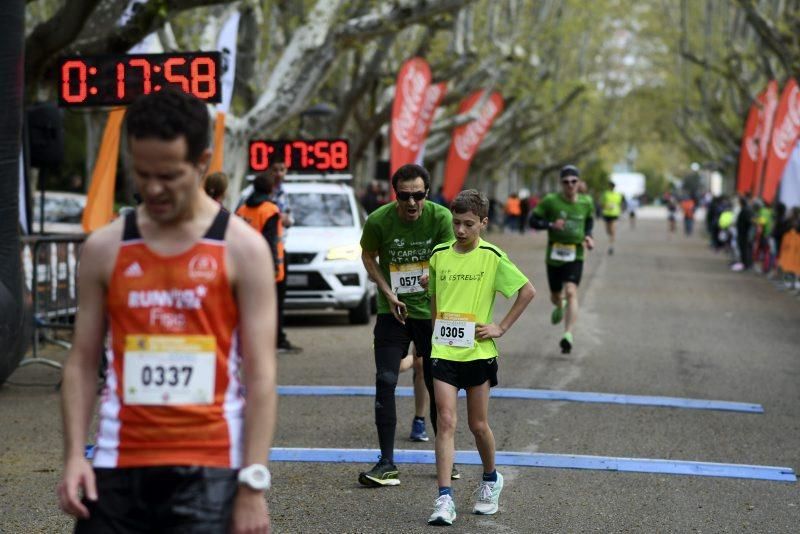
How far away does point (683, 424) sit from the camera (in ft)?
33.3

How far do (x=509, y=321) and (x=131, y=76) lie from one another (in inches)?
221

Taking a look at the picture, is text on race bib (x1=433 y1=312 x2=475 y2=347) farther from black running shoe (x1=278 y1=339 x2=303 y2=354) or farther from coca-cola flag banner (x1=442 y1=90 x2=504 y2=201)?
coca-cola flag banner (x1=442 y1=90 x2=504 y2=201)

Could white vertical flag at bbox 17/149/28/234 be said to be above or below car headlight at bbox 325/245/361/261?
above

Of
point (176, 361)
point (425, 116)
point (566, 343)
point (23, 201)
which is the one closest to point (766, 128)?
point (425, 116)

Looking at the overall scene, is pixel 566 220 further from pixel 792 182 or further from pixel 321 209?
pixel 792 182

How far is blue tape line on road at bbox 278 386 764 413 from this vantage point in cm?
1107

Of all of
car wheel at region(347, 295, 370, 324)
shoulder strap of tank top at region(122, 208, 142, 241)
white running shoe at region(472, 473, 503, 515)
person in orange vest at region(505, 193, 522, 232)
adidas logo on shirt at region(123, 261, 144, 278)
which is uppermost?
shoulder strap of tank top at region(122, 208, 142, 241)

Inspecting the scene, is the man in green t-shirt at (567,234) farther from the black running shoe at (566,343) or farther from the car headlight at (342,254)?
the car headlight at (342,254)

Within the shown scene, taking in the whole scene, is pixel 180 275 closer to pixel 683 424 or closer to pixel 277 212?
pixel 683 424

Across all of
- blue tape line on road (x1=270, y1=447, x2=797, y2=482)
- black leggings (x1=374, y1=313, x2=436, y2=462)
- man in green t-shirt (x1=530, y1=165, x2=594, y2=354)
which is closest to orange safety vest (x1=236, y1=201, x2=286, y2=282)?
man in green t-shirt (x1=530, y1=165, x2=594, y2=354)

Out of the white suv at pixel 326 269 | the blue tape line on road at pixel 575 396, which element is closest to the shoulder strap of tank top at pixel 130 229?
the blue tape line on road at pixel 575 396

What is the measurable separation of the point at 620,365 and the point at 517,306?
6.63 m

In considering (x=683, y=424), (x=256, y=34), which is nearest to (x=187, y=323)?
(x=683, y=424)

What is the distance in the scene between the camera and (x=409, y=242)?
830cm
